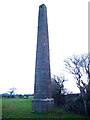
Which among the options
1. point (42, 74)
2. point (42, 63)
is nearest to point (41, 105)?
point (42, 74)

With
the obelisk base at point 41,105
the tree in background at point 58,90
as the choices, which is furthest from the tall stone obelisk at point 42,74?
the tree in background at point 58,90

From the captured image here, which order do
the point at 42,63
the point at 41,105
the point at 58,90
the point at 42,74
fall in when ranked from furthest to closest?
1. the point at 58,90
2. the point at 42,63
3. the point at 42,74
4. the point at 41,105

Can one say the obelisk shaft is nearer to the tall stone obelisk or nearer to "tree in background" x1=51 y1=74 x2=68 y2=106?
the tall stone obelisk

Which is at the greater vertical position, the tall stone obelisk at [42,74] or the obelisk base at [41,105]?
the tall stone obelisk at [42,74]

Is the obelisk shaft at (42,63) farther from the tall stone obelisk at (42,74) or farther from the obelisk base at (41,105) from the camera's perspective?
the obelisk base at (41,105)

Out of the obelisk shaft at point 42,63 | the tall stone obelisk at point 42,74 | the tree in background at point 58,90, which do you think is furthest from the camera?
the tree in background at point 58,90

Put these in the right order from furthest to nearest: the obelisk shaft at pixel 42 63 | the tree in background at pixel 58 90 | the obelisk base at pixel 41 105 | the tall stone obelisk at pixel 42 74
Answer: the tree in background at pixel 58 90 → the obelisk shaft at pixel 42 63 → the tall stone obelisk at pixel 42 74 → the obelisk base at pixel 41 105

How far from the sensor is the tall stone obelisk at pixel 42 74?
1414cm

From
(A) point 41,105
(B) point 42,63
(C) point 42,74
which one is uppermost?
(B) point 42,63

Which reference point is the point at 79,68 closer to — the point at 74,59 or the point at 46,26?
the point at 74,59

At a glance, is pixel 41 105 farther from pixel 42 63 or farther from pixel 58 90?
pixel 58 90

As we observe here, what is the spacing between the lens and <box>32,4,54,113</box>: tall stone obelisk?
14141mm

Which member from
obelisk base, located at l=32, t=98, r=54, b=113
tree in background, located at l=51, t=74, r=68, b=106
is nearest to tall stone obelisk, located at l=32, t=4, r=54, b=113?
obelisk base, located at l=32, t=98, r=54, b=113

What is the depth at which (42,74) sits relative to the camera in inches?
581
